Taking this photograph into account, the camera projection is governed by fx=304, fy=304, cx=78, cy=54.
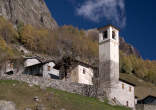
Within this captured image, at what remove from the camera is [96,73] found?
208 ft

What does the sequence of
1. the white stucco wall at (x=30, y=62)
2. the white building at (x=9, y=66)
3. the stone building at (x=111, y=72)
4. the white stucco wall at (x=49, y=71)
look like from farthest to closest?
the white stucco wall at (x=30, y=62) → the white building at (x=9, y=66) → the white stucco wall at (x=49, y=71) → the stone building at (x=111, y=72)

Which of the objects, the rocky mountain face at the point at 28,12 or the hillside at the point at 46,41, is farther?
the rocky mountain face at the point at 28,12

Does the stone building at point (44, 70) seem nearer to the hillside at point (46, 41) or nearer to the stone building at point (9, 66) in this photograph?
the stone building at point (9, 66)

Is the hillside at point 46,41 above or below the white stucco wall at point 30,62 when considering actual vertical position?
above

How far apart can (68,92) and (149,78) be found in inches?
3374

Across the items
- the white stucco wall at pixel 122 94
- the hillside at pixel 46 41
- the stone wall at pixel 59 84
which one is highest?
the hillside at pixel 46 41

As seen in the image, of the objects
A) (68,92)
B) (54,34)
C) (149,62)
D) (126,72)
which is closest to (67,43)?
(54,34)

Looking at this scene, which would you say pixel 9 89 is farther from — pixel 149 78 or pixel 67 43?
pixel 149 78

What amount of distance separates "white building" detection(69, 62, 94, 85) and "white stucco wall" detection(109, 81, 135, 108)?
7.20 metres

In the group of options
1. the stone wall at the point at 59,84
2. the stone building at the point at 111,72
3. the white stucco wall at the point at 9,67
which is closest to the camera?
the stone wall at the point at 59,84

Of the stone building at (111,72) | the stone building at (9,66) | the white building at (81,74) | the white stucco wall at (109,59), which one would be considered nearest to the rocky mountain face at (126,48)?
the stone building at (9,66)

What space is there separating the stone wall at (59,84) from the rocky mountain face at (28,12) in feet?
294

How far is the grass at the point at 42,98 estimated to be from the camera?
3925cm

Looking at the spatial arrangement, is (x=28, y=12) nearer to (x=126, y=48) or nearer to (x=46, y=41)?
(x=46, y=41)
